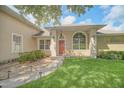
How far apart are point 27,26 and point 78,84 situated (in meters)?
8.75

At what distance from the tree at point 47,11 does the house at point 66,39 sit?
5.29ft

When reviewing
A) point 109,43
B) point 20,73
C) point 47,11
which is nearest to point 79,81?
point 20,73

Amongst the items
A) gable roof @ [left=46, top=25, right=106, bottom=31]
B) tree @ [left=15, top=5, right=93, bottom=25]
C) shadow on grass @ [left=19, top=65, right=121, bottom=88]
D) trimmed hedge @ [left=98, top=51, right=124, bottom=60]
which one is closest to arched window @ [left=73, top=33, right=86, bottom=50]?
gable roof @ [left=46, top=25, right=106, bottom=31]

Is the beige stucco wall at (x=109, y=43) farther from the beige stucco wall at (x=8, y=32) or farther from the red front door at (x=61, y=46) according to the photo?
the beige stucco wall at (x=8, y=32)

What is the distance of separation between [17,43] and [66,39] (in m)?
5.72

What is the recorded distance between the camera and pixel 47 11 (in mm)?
11414

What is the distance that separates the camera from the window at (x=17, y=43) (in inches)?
484

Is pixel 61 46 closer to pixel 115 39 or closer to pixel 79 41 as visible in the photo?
pixel 79 41

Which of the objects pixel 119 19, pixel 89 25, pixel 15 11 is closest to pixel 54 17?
pixel 15 11

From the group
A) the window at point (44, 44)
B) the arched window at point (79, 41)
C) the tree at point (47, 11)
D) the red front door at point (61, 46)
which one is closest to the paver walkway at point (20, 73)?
the tree at point (47, 11)

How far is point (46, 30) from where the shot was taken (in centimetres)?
1700

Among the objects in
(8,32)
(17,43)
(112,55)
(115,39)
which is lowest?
(112,55)
